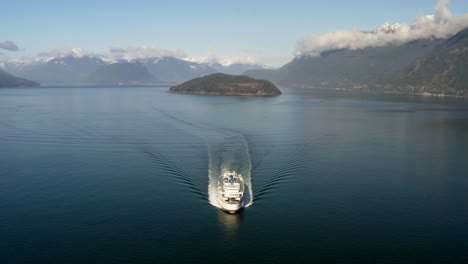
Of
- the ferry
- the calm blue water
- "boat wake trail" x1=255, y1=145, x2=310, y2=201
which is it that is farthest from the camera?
"boat wake trail" x1=255, y1=145, x2=310, y2=201

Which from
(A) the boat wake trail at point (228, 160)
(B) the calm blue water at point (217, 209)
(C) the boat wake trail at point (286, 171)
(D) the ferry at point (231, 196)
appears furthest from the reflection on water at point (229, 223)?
(C) the boat wake trail at point (286, 171)

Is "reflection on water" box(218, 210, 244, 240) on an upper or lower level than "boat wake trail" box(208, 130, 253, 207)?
lower

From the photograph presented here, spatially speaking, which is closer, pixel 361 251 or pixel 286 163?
pixel 361 251

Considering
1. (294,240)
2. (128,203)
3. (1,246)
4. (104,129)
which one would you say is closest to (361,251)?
(294,240)

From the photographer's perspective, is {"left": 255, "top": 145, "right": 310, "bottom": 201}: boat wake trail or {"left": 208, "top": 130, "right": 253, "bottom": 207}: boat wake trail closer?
{"left": 208, "top": 130, "right": 253, "bottom": 207}: boat wake trail

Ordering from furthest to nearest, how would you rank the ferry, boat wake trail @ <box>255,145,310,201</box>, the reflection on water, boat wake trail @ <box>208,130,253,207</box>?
boat wake trail @ <box>255,145,310,201</box>, boat wake trail @ <box>208,130,253,207</box>, the ferry, the reflection on water

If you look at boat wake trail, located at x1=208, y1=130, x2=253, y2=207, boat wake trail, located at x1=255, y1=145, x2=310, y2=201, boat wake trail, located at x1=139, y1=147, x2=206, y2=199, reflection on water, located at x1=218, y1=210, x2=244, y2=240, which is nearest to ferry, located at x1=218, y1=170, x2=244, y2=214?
reflection on water, located at x1=218, y1=210, x2=244, y2=240

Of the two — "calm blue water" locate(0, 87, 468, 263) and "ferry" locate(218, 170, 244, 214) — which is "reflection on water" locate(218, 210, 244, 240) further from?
"ferry" locate(218, 170, 244, 214)

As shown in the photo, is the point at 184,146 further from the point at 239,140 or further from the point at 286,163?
the point at 286,163
